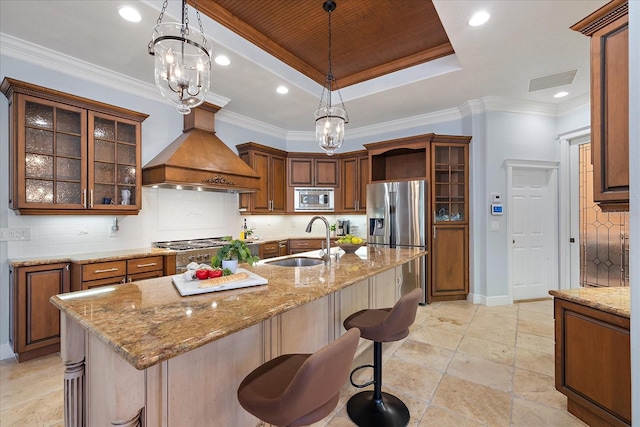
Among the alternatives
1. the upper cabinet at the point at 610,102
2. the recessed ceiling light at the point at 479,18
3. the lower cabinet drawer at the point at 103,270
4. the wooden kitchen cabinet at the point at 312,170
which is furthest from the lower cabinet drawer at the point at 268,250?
the upper cabinet at the point at 610,102

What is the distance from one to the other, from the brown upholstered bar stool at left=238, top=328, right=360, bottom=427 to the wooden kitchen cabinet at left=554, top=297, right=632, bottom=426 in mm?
1590

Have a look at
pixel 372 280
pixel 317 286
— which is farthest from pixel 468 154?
pixel 317 286

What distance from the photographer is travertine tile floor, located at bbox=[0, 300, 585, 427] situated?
6.56 ft

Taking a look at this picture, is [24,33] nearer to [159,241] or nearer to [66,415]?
[159,241]

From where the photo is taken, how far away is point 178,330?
103cm

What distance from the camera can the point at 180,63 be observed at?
5.82 feet

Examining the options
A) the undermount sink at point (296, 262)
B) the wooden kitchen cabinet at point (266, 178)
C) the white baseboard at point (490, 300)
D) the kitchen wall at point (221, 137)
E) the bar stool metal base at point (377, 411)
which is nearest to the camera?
the bar stool metal base at point (377, 411)

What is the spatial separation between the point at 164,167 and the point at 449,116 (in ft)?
13.7

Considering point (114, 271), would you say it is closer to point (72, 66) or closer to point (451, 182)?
point (72, 66)

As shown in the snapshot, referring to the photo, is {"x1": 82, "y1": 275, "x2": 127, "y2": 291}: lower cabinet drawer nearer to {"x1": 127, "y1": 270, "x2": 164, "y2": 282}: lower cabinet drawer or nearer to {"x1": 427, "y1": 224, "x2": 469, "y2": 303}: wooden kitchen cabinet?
{"x1": 127, "y1": 270, "x2": 164, "y2": 282}: lower cabinet drawer

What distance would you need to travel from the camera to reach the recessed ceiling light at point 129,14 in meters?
2.40

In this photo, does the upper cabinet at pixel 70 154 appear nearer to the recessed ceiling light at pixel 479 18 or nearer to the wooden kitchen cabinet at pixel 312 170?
the wooden kitchen cabinet at pixel 312 170

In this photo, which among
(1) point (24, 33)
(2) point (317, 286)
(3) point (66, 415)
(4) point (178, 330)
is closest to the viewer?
(4) point (178, 330)

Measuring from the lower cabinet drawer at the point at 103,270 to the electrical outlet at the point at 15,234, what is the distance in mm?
729
